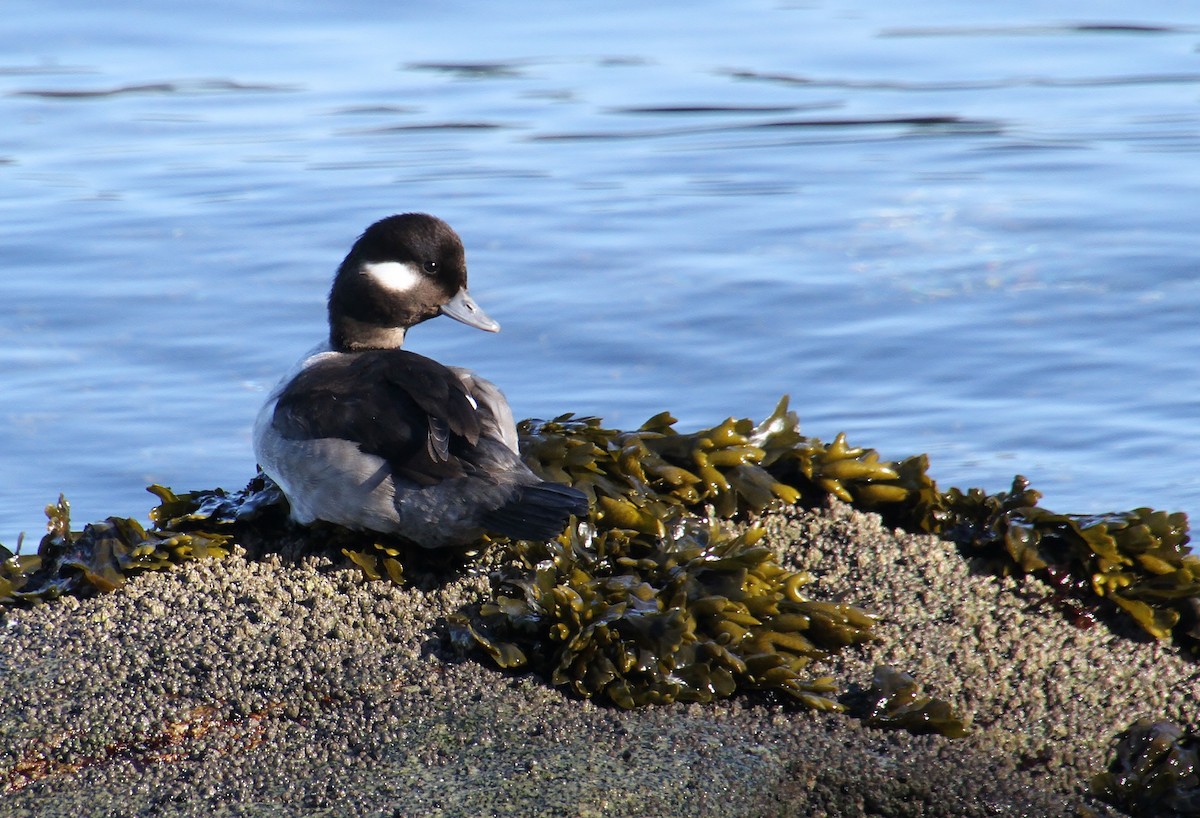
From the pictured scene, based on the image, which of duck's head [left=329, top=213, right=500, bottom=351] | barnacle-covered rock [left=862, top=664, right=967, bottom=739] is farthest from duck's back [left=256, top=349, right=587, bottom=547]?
barnacle-covered rock [left=862, top=664, right=967, bottom=739]

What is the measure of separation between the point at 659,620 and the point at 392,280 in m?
1.86

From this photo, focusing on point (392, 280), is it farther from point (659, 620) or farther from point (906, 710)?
point (906, 710)

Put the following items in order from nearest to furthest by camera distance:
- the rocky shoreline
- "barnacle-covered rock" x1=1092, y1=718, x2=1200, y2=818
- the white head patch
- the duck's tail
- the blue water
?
1. the rocky shoreline
2. "barnacle-covered rock" x1=1092, y1=718, x2=1200, y2=818
3. the duck's tail
4. the white head patch
5. the blue water

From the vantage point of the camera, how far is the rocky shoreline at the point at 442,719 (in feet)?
10.4

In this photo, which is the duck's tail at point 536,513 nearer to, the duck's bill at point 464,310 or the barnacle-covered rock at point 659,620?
the barnacle-covered rock at point 659,620

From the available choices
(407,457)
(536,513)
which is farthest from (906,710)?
(407,457)

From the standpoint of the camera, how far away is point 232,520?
4.27m

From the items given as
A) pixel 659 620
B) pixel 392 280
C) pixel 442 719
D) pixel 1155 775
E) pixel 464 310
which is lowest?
pixel 1155 775

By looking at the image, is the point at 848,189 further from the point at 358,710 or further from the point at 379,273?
the point at 358,710

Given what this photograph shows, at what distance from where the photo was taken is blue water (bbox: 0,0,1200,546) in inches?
307

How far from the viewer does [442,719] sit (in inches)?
133

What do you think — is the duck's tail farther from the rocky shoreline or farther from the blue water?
the blue water

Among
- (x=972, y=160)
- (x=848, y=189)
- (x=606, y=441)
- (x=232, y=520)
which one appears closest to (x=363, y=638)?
(x=232, y=520)

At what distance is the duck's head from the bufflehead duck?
1.03ft
